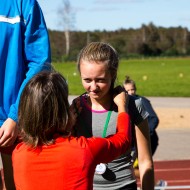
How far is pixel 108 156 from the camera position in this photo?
262 cm

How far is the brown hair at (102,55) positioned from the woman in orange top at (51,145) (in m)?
0.42

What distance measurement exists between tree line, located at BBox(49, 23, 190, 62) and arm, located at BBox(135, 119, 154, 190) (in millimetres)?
86727

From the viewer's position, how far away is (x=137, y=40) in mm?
102000

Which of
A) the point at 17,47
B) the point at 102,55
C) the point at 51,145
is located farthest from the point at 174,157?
the point at 51,145

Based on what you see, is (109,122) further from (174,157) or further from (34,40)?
(174,157)

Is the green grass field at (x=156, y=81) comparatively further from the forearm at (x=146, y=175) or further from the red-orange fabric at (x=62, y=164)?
the red-orange fabric at (x=62, y=164)

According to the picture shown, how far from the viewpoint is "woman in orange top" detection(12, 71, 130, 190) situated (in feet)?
8.15

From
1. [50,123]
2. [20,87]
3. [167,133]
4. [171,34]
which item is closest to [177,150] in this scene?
[167,133]

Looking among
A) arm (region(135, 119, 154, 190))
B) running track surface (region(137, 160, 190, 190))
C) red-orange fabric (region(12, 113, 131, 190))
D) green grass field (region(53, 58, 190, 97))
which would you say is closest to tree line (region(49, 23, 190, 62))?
green grass field (region(53, 58, 190, 97))

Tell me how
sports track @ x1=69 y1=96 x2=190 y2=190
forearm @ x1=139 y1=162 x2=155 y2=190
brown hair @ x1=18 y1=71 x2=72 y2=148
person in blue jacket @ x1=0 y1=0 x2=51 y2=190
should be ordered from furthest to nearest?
1. sports track @ x1=69 y1=96 x2=190 y2=190
2. person in blue jacket @ x1=0 y1=0 x2=51 y2=190
3. forearm @ x1=139 y1=162 x2=155 y2=190
4. brown hair @ x1=18 y1=71 x2=72 y2=148

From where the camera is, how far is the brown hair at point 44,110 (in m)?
2.47

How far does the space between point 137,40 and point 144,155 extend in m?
99.6

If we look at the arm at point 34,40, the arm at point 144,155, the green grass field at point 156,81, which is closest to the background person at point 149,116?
the green grass field at point 156,81

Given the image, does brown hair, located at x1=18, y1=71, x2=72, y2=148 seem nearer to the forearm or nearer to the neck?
the neck
